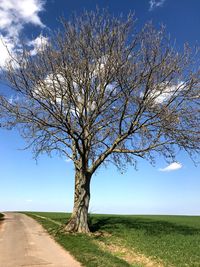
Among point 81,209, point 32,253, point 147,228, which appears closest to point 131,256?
point 32,253

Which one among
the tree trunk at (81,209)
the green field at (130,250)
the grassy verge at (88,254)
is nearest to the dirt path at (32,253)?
the grassy verge at (88,254)

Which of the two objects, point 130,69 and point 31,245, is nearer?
point 31,245

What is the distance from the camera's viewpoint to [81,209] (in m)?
28.7

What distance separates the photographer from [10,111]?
2856cm

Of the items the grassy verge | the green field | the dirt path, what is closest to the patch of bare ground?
the green field

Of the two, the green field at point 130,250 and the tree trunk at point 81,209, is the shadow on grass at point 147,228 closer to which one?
the tree trunk at point 81,209

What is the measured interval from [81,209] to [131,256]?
10485 millimetres

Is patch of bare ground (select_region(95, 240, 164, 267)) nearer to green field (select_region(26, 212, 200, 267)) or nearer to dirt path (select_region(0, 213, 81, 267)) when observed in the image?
green field (select_region(26, 212, 200, 267))

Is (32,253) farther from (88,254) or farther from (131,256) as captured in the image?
(131,256)

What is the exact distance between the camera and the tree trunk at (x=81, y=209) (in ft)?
91.9

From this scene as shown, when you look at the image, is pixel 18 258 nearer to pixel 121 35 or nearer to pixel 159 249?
pixel 159 249

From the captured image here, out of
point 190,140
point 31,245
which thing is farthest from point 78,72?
point 31,245

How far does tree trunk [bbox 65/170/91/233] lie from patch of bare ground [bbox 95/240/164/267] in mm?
5284

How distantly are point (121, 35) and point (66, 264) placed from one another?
16.6 metres
